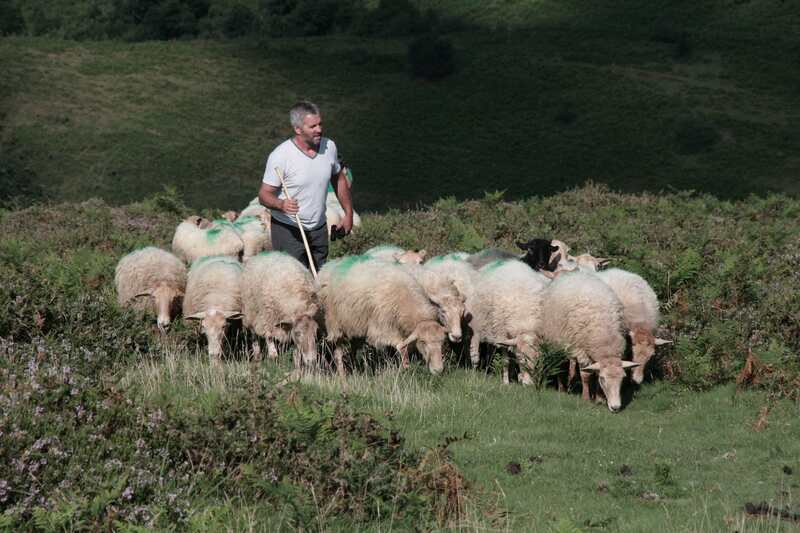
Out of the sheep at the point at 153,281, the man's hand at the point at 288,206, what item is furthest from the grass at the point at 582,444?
the sheep at the point at 153,281

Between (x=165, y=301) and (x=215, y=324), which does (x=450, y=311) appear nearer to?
(x=215, y=324)

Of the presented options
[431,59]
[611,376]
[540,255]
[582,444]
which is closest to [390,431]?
[582,444]

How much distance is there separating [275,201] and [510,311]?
310 cm

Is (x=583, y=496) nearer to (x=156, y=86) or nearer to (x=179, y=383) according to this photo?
(x=179, y=383)

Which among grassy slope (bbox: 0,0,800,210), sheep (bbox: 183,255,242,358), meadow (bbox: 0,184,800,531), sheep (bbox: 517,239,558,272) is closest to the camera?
meadow (bbox: 0,184,800,531)

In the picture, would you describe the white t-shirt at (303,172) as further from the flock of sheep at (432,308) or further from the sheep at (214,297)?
the sheep at (214,297)

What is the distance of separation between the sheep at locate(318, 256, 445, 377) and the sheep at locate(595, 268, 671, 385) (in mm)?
2232

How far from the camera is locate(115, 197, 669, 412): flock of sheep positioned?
39.3ft

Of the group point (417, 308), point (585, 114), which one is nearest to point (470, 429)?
point (417, 308)

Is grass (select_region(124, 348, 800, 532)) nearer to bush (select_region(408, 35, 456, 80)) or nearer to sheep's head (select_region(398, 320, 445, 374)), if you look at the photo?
sheep's head (select_region(398, 320, 445, 374))

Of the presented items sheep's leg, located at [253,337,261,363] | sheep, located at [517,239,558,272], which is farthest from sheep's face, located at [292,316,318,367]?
sheep, located at [517,239,558,272]

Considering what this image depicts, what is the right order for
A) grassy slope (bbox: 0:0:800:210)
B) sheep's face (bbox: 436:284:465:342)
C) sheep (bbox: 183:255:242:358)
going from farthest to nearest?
1. grassy slope (bbox: 0:0:800:210)
2. sheep (bbox: 183:255:242:358)
3. sheep's face (bbox: 436:284:465:342)

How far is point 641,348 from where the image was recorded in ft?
39.9

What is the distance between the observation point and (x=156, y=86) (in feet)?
218
